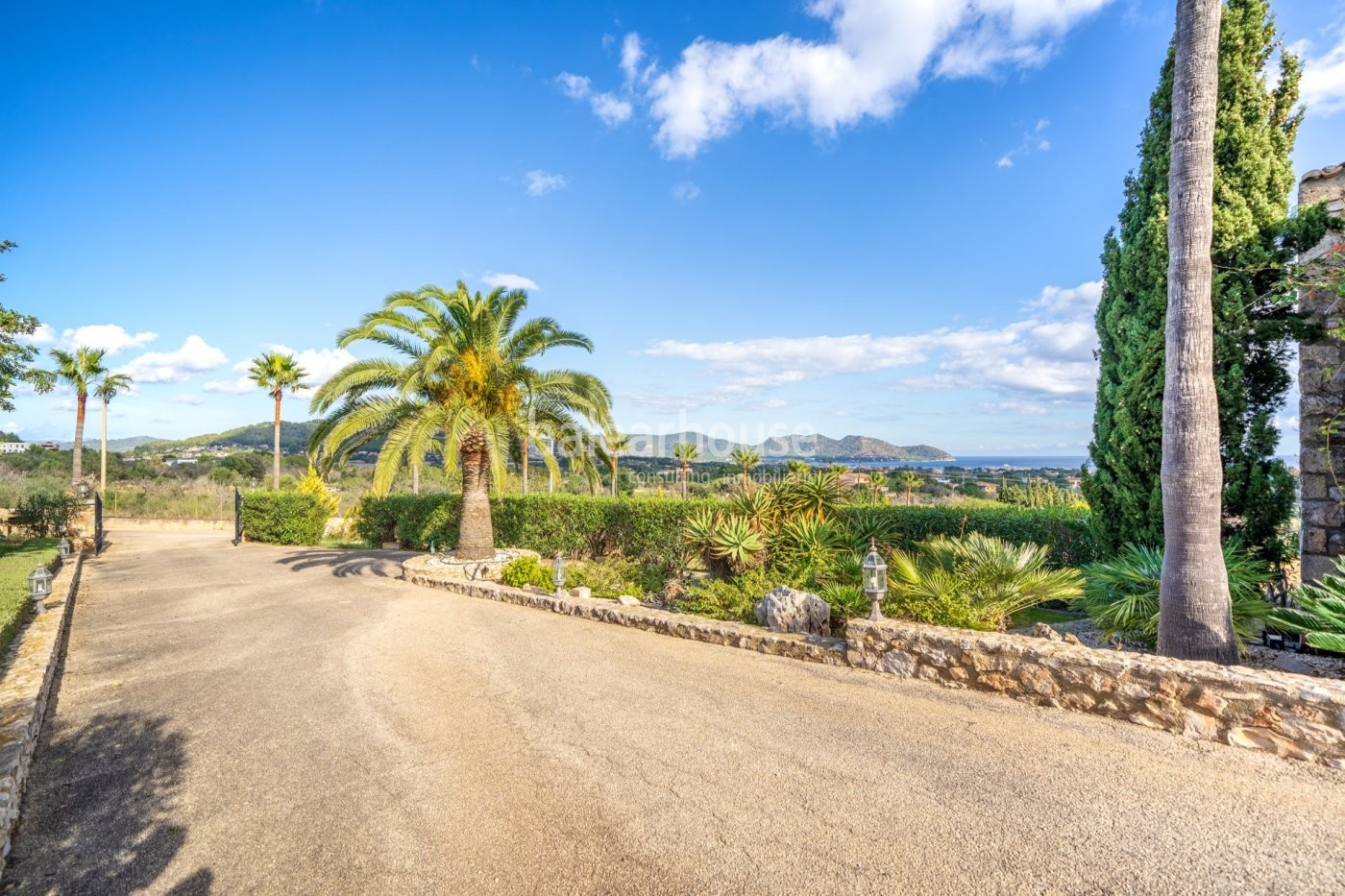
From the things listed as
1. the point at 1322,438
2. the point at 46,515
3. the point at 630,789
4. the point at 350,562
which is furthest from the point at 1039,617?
the point at 46,515

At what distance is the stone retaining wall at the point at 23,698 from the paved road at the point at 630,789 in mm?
175

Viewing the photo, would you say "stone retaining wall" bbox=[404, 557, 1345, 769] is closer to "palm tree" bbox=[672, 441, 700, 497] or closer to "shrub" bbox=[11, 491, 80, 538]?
"shrub" bbox=[11, 491, 80, 538]

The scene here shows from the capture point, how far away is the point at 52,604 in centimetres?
881

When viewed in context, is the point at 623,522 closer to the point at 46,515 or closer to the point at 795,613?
the point at 795,613

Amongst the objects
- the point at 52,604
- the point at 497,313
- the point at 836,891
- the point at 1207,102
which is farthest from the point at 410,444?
the point at 1207,102

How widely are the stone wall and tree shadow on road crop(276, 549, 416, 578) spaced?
10529 millimetres

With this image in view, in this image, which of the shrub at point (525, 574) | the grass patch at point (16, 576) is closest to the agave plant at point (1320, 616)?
the shrub at point (525, 574)

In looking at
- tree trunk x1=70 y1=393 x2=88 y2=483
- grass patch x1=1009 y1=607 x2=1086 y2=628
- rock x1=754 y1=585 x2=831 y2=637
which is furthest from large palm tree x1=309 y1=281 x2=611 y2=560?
tree trunk x1=70 y1=393 x2=88 y2=483

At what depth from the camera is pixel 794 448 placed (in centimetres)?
2417

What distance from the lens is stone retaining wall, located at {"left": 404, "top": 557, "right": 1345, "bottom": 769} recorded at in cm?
373

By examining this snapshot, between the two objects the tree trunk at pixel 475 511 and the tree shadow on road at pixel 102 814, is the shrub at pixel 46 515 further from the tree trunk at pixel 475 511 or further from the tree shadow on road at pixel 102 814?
the tree shadow on road at pixel 102 814

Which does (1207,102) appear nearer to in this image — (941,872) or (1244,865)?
(1244,865)

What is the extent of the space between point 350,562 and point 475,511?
475cm

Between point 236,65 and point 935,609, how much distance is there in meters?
14.2
